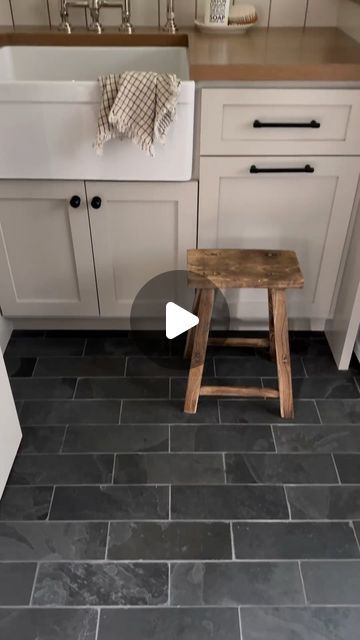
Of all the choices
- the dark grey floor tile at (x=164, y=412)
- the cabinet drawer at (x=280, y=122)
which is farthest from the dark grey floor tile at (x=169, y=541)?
the cabinet drawer at (x=280, y=122)

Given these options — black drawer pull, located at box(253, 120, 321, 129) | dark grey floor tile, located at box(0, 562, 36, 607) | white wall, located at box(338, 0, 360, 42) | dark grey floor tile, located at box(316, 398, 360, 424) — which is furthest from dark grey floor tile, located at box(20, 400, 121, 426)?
white wall, located at box(338, 0, 360, 42)

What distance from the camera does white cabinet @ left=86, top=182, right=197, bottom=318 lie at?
154cm

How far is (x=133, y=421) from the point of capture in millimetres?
1599

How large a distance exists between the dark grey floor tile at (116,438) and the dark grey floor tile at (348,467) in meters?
0.51

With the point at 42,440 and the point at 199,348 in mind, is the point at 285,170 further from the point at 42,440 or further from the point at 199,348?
the point at 42,440

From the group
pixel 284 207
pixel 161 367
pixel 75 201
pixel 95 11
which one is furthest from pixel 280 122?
pixel 161 367

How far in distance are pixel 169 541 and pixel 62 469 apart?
39cm

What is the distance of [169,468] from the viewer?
4.77 ft

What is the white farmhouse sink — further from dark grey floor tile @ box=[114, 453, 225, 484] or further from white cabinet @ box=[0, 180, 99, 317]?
dark grey floor tile @ box=[114, 453, 225, 484]

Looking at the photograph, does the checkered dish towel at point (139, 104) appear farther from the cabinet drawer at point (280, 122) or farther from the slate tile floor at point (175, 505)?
the slate tile floor at point (175, 505)

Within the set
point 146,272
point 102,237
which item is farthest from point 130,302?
point 102,237

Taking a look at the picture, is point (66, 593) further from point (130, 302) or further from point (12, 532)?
point (130, 302)

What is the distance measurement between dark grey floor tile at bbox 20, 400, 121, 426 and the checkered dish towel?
83cm

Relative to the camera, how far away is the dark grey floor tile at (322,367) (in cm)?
178
